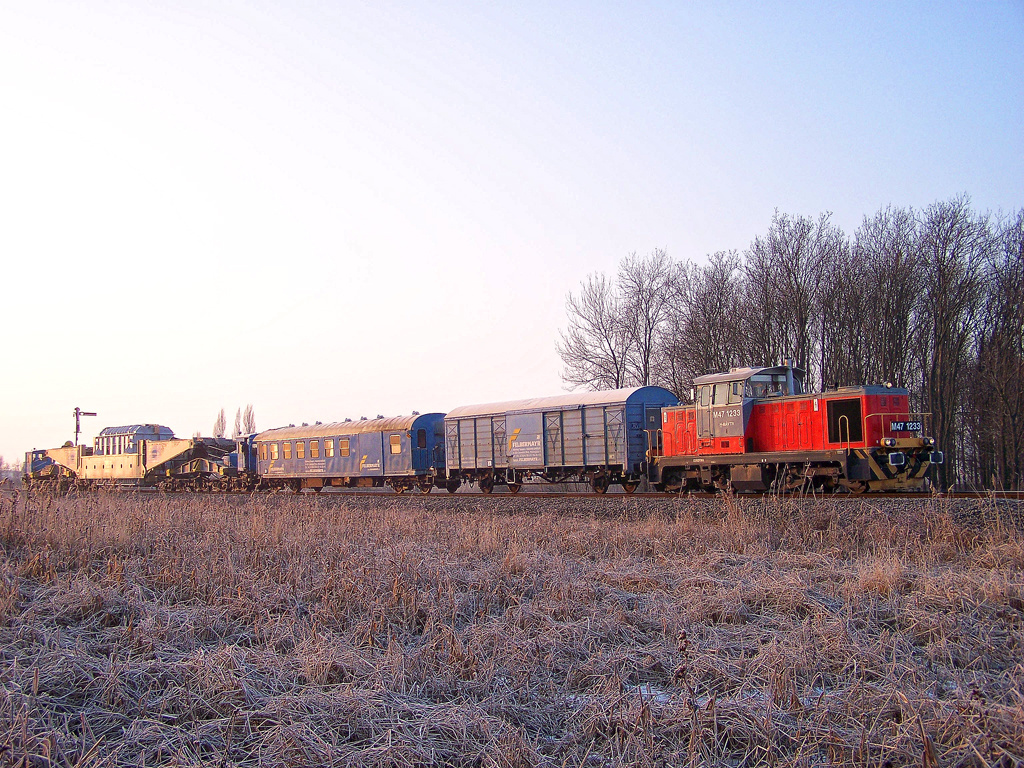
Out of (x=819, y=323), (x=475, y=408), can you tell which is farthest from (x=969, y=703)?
(x=819, y=323)

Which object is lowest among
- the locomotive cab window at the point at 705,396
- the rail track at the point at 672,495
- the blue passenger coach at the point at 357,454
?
the rail track at the point at 672,495

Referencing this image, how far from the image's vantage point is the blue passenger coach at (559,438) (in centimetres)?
2300

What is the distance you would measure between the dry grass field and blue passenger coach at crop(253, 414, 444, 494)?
1859cm

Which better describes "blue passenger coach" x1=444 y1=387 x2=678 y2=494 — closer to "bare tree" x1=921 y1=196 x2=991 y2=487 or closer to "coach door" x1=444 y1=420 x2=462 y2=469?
"coach door" x1=444 y1=420 x2=462 y2=469

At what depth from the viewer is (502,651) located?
5.14m

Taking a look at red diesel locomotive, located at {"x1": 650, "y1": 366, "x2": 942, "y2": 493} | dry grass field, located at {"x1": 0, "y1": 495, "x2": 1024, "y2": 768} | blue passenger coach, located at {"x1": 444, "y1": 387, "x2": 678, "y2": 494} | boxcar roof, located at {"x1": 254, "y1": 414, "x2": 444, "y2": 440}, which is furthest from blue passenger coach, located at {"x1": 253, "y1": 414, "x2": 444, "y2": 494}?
dry grass field, located at {"x1": 0, "y1": 495, "x2": 1024, "y2": 768}

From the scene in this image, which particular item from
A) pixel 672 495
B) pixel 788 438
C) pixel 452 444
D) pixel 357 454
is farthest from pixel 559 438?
pixel 357 454

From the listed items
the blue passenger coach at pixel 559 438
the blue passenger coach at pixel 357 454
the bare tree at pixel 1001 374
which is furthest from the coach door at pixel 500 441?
the bare tree at pixel 1001 374

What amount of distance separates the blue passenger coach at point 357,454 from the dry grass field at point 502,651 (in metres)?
18.6

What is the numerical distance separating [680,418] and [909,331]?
23.9m

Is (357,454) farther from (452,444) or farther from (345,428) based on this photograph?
(452,444)

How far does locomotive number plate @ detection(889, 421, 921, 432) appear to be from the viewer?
651 inches

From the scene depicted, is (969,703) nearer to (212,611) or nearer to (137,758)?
A: (137,758)

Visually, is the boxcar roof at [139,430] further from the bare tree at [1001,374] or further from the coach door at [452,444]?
the bare tree at [1001,374]
